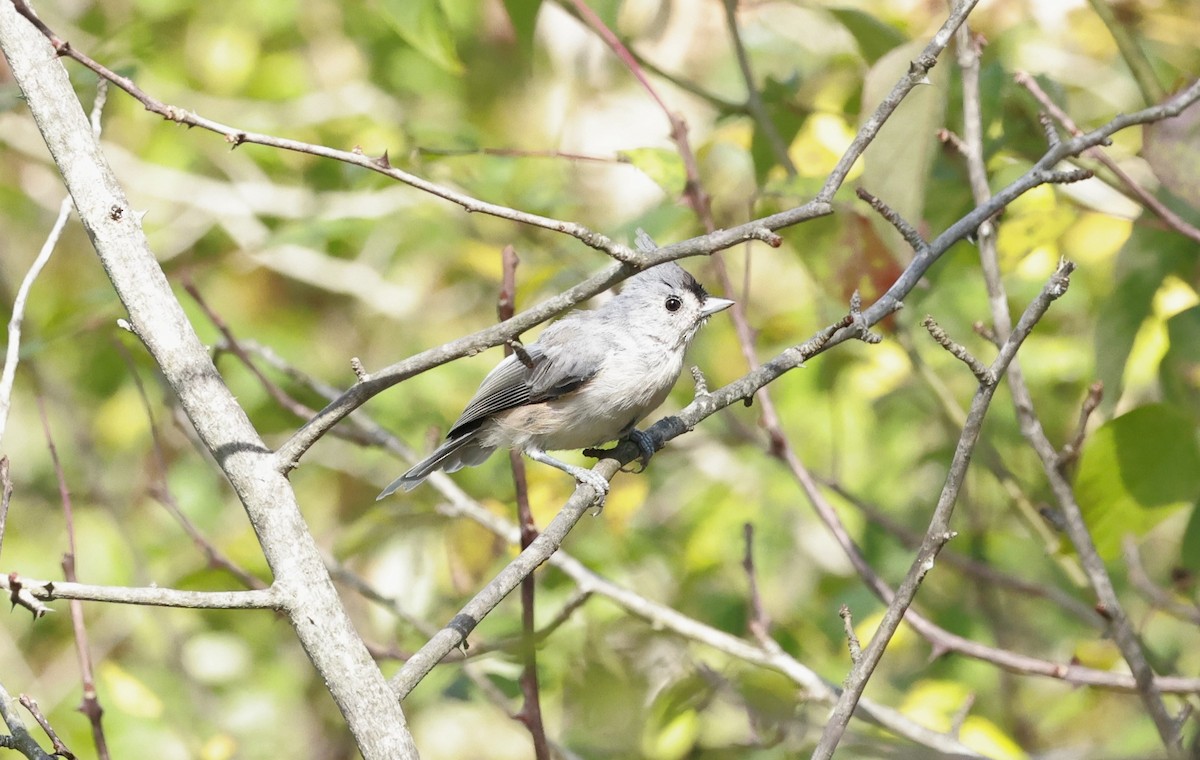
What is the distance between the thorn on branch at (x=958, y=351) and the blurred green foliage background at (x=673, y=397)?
708 mm

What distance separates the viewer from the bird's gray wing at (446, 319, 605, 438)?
355 centimetres

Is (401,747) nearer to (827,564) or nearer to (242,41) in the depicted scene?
(827,564)

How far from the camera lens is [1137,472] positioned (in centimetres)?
282

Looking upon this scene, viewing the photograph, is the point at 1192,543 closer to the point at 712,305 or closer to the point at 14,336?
the point at 712,305

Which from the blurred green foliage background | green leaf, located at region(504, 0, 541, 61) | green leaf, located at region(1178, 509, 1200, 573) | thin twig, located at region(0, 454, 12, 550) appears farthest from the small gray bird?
green leaf, located at region(1178, 509, 1200, 573)

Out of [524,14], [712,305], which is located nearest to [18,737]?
A: [524,14]

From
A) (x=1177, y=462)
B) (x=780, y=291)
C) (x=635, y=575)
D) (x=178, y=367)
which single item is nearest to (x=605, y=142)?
(x=780, y=291)

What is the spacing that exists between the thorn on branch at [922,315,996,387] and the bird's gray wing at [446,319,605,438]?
1.66 m

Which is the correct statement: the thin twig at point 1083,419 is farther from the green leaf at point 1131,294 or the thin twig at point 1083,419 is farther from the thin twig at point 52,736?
the thin twig at point 52,736

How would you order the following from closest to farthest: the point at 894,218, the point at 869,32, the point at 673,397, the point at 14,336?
the point at 14,336
the point at 894,218
the point at 869,32
the point at 673,397

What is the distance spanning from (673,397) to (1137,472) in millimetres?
2459

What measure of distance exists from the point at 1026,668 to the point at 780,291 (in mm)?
3685

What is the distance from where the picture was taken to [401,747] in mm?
1727

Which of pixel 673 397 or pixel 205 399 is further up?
pixel 673 397
